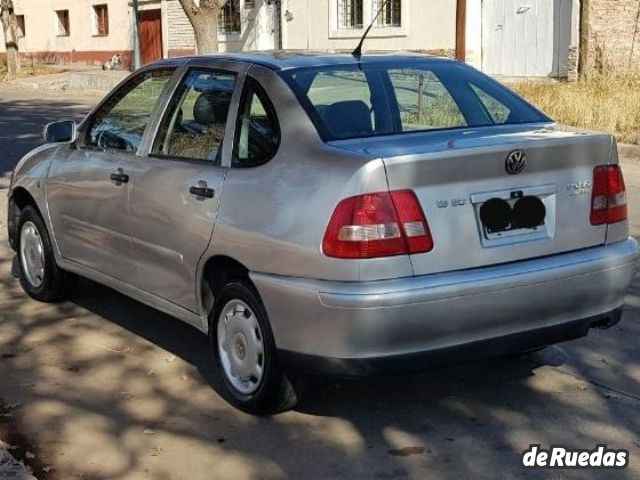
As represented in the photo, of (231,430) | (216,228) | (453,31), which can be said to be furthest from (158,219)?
(453,31)

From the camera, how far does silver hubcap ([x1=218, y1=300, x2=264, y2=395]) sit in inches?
187

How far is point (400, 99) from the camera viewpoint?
5.27 metres

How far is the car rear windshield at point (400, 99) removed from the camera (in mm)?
4824

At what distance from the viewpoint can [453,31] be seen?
23641 millimetres

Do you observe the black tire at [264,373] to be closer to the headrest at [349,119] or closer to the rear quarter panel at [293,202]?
the rear quarter panel at [293,202]

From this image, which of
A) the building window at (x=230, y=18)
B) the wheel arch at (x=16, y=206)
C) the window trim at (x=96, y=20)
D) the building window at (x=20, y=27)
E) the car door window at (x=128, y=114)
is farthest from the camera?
the building window at (x=20, y=27)

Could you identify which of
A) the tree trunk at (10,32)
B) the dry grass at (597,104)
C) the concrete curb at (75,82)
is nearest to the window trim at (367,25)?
the concrete curb at (75,82)

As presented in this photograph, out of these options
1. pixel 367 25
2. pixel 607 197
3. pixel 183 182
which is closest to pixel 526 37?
pixel 367 25

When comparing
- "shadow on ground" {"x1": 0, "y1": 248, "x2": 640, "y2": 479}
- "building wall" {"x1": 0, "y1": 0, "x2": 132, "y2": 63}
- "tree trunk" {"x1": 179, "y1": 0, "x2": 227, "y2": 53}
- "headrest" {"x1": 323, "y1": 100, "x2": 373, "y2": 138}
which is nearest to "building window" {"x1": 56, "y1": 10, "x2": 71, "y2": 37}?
"building wall" {"x1": 0, "y1": 0, "x2": 132, "y2": 63}

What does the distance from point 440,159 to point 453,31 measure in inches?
787

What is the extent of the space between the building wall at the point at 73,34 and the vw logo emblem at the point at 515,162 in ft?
103

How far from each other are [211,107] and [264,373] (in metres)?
1.43

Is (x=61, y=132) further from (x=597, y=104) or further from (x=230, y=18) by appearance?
(x=230, y=18)

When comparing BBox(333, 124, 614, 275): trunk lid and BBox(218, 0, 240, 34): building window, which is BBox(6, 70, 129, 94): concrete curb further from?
BBox(333, 124, 614, 275): trunk lid
